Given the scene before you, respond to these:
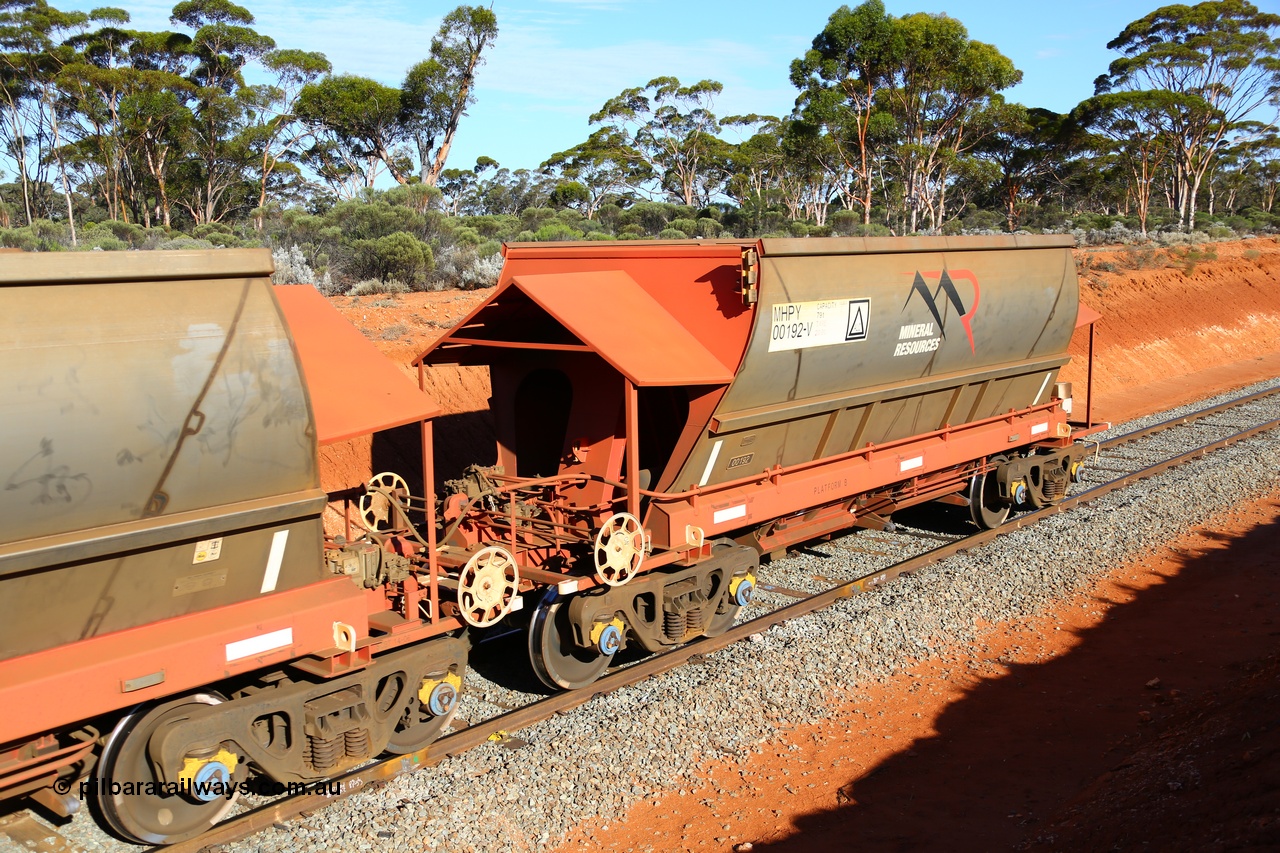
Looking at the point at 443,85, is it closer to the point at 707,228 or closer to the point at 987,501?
the point at 707,228

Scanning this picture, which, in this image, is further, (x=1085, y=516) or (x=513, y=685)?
(x=1085, y=516)

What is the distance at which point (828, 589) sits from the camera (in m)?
10.3

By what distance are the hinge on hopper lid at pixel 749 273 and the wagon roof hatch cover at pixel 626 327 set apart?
22.4 inches

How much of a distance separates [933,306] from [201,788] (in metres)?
7.84

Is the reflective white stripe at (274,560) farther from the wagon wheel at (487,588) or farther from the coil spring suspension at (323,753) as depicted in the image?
the wagon wheel at (487,588)

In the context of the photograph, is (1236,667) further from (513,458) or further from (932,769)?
(513,458)

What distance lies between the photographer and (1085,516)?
41.4 feet

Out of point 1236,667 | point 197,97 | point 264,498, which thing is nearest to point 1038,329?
point 1236,667

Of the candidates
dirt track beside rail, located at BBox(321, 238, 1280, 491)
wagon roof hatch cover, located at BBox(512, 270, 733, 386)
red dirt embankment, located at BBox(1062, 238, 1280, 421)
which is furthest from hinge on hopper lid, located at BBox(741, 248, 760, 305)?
red dirt embankment, located at BBox(1062, 238, 1280, 421)

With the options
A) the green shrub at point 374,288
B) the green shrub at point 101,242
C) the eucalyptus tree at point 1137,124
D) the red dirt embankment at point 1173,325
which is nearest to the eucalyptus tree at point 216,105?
the green shrub at point 101,242

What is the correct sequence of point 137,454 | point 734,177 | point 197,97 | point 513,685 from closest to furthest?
point 137,454 → point 513,685 → point 197,97 → point 734,177

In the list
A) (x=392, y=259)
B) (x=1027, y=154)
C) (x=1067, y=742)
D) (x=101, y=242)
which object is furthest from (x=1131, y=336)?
(x=1027, y=154)

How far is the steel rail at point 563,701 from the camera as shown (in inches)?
237

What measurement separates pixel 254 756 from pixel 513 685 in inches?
102
